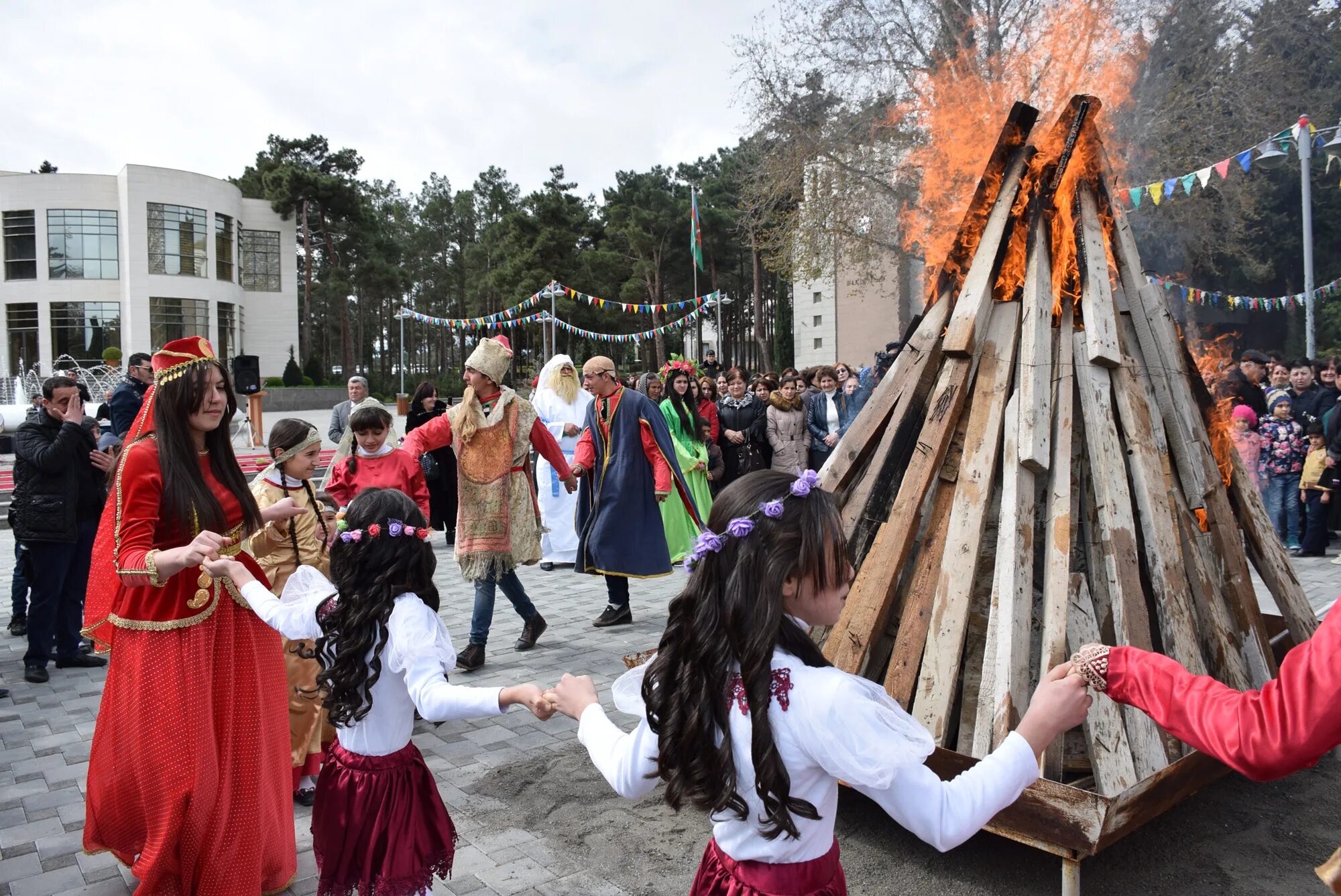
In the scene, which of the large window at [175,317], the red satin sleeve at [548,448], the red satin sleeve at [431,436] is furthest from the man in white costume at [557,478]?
→ the large window at [175,317]

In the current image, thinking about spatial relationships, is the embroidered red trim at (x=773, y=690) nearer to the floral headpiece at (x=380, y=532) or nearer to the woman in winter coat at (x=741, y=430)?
the floral headpiece at (x=380, y=532)

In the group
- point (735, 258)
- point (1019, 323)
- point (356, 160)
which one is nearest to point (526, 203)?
point (356, 160)

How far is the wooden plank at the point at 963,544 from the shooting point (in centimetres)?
349

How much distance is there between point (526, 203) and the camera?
4822 cm

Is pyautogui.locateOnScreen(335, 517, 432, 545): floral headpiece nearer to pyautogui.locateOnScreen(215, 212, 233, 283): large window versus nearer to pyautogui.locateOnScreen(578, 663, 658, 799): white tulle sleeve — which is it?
pyautogui.locateOnScreen(578, 663, 658, 799): white tulle sleeve

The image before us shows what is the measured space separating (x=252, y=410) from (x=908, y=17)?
773 inches

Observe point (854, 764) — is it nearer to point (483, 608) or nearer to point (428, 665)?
point (428, 665)

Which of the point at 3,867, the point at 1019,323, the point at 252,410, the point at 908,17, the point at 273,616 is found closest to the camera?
the point at 273,616

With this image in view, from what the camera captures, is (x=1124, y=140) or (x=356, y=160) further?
(x=356, y=160)

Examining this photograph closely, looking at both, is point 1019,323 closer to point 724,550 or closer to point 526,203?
point 724,550

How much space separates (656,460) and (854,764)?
5.62m

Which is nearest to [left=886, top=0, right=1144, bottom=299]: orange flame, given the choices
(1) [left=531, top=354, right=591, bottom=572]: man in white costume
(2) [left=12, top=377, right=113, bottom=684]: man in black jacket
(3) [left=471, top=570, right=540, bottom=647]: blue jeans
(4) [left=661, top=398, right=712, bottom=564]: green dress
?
→ (3) [left=471, top=570, right=540, bottom=647]: blue jeans

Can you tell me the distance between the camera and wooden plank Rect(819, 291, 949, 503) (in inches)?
164

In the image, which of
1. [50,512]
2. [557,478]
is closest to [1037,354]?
[50,512]
